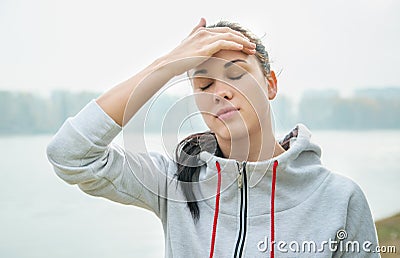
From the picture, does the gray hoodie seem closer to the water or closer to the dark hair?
the dark hair

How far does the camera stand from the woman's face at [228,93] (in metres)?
0.74

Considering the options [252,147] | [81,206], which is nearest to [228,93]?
[252,147]

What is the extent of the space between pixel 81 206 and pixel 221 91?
1.56 meters

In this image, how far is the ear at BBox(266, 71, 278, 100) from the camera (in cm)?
84

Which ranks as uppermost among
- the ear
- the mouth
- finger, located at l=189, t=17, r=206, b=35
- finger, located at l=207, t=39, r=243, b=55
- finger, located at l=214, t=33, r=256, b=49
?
finger, located at l=189, t=17, r=206, b=35

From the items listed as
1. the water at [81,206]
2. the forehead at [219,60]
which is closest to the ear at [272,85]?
the forehead at [219,60]

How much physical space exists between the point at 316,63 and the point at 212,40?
137cm

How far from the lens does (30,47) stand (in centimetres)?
209

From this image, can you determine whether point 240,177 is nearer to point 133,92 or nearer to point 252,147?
point 252,147

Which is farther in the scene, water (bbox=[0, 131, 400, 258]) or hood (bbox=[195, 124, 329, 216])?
water (bbox=[0, 131, 400, 258])

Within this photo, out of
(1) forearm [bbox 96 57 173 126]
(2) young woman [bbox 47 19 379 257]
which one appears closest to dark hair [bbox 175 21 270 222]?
(2) young woman [bbox 47 19 379 257]

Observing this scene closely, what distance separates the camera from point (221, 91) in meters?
0.74

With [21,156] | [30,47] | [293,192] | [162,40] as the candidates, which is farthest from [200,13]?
[293,192]

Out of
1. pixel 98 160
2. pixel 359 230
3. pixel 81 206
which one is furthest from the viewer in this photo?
pixel 81 206
